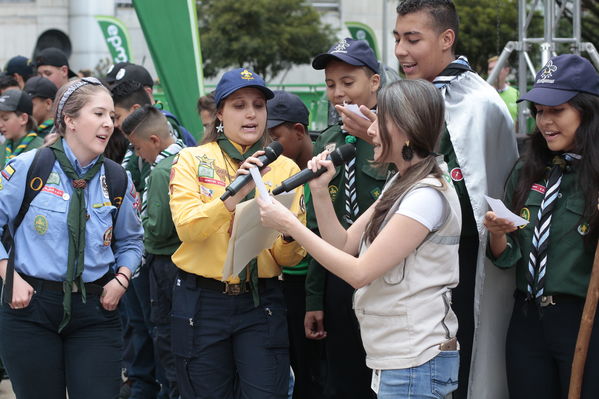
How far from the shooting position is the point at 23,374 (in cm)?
405

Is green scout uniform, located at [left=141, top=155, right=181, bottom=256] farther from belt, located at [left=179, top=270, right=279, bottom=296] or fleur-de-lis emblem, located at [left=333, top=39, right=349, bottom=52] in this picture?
fleur-de-lis emblem, located at [left=333, top=39, right=349, bottom=52]

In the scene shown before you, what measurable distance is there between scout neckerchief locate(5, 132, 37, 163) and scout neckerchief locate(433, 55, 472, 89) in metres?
3.81

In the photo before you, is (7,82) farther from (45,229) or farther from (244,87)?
(244,87)

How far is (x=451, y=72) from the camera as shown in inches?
173

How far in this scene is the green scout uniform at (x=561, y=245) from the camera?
3.82m

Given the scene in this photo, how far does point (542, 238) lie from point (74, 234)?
222 cm

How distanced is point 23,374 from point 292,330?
175cm

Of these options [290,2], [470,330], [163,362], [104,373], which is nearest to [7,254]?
[104,373]

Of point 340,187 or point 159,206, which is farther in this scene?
point 159,206

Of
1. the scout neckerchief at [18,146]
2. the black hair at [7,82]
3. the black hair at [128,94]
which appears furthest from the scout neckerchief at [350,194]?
the black hair at [7,82]

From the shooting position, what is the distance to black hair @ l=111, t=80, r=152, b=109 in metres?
6.61

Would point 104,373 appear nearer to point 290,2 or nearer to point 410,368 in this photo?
point 410,368

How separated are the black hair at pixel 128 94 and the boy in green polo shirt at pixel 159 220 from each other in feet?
2.51

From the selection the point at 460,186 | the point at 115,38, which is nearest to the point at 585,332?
the point at 460,186
